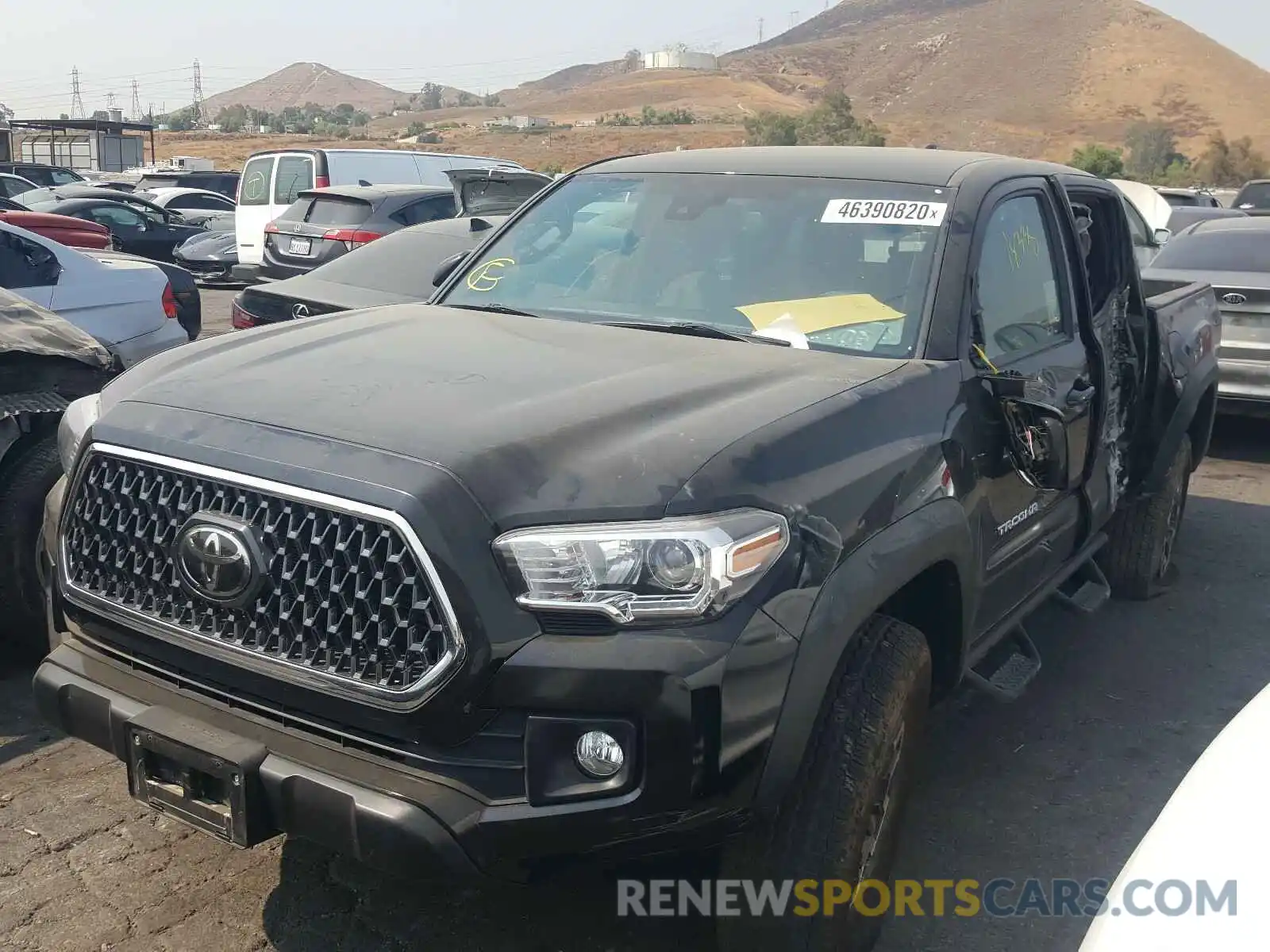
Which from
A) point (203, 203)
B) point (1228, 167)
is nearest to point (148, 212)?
point (203, 203)

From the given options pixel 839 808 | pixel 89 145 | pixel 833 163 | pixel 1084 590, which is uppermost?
pixel 89 145

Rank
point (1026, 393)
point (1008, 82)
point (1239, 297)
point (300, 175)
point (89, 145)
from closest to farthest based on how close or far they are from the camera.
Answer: point (1026, 393) < point (1239, 297) < point (300, 175) < point (89, 145) < point (1008, 82)

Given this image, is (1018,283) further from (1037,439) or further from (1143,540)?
(1143,540)

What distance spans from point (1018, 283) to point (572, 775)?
2.32 meters

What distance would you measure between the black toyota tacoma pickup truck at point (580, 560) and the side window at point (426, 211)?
924cm

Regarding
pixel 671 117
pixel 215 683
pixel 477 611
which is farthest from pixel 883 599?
pixel 671 117

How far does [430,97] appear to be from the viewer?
146 meters

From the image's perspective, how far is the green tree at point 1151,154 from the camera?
61094 millimetres

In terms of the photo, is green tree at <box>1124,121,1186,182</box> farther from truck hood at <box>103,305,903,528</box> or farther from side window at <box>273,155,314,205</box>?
truck hood at <box>103,305,903,528</box>

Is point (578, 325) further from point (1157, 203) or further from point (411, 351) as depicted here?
point (1157, 203)

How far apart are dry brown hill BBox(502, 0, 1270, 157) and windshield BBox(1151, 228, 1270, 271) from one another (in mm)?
66855

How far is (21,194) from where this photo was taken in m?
22.0

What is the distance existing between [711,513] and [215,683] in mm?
1101

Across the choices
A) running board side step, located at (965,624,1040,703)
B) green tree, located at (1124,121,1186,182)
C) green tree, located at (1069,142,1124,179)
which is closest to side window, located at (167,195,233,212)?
running board side step, located at (965,624,1040,703)
